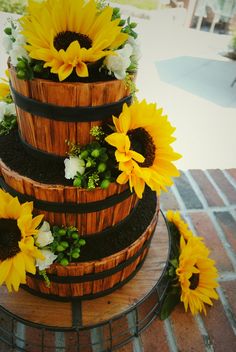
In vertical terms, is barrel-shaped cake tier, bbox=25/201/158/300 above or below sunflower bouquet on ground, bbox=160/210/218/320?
above

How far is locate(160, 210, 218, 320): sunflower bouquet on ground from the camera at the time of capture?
1.24m

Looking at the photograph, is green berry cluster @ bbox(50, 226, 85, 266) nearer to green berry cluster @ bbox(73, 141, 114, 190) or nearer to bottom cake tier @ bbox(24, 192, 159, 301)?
bottom cake tier @ bbox(24, 192, 159, 301)

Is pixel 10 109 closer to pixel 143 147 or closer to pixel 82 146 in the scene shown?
pixel 82 146

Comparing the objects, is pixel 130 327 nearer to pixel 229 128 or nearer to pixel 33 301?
pixel 33 301

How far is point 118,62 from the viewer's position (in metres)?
0.75

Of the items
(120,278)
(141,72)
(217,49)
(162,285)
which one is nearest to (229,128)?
(141,72)

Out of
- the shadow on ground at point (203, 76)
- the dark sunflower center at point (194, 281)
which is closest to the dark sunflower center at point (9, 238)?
the dark sunflower center at point (194, 281)

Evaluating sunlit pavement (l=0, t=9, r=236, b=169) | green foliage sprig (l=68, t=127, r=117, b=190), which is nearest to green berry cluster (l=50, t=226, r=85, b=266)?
green foliage sprig (l=68, t=127, r=117, b=190)

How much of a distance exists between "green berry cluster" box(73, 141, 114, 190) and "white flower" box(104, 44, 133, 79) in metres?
0.19

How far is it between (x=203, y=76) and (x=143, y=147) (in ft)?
12.7

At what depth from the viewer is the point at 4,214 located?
2.89ft

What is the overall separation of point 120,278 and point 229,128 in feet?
7.75

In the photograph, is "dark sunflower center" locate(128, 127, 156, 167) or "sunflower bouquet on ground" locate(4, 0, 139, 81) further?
"dark sunflower center" locate(128, 127, 156, 167)

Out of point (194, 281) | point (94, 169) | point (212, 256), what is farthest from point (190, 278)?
point (94, 169)
